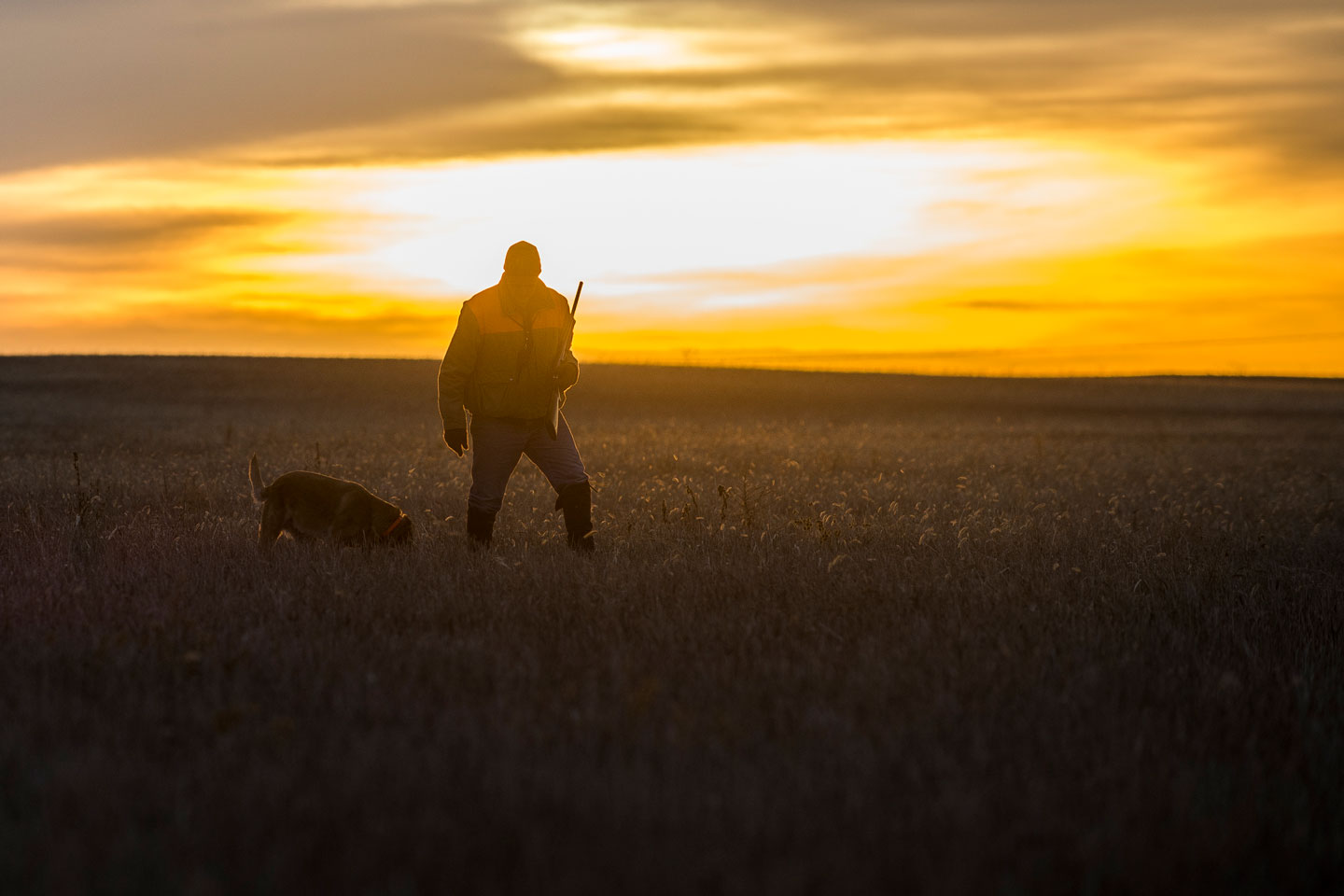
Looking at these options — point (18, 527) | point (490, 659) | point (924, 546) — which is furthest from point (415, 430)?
point (490, 659)

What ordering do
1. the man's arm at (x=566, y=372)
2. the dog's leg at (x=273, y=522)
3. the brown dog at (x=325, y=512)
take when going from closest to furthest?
the man's arm at (x=566, y=372), the brown dog at (x=325, y=512), the dog's leg at (x=273, y=522)

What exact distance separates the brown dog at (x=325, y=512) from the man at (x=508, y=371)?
70cm

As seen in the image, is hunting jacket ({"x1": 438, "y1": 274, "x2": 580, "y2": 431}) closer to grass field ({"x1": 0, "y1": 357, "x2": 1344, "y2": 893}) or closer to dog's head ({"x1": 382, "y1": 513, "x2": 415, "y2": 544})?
dog's head ({"x1": 382, "y1": 513, "x2": 415, "y2": 544})

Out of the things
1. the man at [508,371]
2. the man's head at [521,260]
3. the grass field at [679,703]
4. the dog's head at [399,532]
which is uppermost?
the man's head at [521,260]

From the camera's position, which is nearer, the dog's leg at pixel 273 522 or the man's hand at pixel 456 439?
the man's hand at pixel 456 439

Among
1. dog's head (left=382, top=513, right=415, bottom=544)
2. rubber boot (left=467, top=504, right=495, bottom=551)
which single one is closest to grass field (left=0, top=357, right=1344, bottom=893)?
rubber boot (left=467, top=504, right=495, bottom=551)

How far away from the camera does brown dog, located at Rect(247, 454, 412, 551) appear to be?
7.46 meters

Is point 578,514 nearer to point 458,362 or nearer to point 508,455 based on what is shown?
point 508,455

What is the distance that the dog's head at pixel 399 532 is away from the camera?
24.2ft

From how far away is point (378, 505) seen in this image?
25.1 feet

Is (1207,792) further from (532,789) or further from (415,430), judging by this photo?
(415,430)

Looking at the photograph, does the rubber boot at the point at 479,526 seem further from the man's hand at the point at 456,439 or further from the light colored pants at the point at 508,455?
the man's hand at the point at 456,439

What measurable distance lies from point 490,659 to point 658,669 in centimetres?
80

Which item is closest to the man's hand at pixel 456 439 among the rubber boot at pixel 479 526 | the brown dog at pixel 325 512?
the rubber boot at pixel 479 526
